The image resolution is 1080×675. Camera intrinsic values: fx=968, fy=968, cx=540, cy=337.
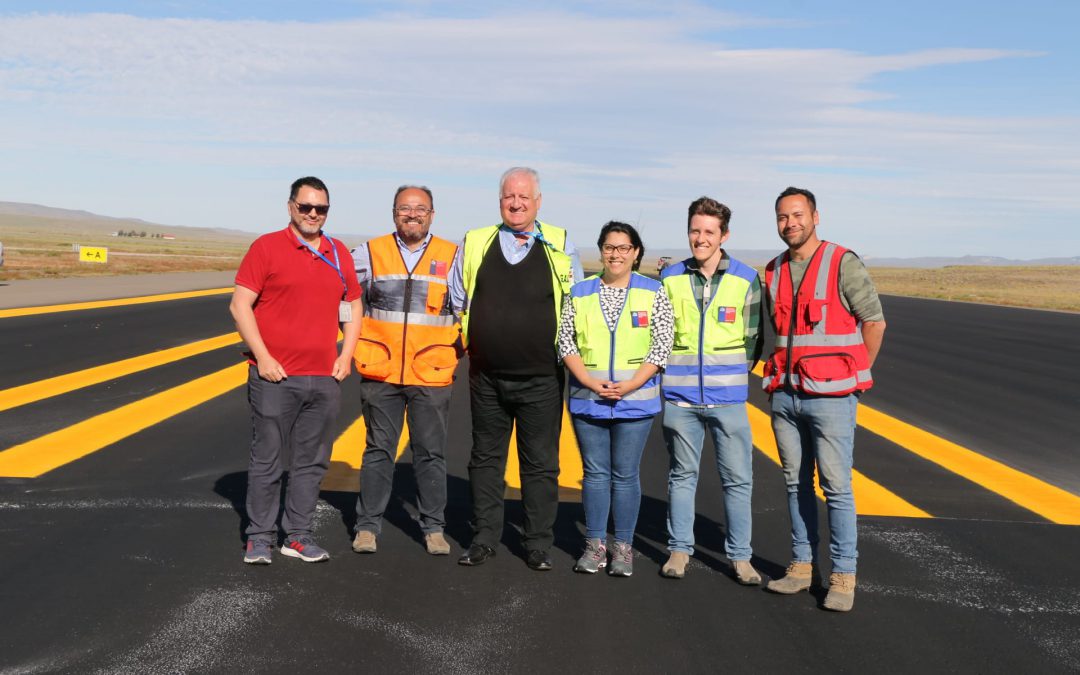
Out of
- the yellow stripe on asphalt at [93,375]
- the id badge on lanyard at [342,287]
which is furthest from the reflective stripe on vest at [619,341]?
the yellow stripe on asphalt at [93,375]

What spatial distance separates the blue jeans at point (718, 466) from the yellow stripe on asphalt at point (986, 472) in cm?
274

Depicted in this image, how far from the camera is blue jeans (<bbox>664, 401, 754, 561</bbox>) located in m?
5.02

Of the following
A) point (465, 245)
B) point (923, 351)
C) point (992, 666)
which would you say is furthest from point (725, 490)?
point (923, 351)

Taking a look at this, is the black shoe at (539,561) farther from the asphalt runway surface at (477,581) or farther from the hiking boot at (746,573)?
the hiking boot at (746,573)

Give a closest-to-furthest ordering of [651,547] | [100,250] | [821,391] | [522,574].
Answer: [821,391], [522,574], [651,547], [100,250]

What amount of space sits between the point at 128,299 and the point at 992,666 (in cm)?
2219

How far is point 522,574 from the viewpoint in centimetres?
506

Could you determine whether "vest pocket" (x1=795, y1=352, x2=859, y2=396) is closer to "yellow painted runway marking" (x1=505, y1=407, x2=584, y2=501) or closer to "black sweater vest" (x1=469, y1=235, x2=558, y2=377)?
"black sweater vest" (x1=469, y1=235, x2=558, y2=377)

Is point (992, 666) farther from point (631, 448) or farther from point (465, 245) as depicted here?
point (465, 245)

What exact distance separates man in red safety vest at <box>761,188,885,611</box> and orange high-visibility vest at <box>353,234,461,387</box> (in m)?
1.83

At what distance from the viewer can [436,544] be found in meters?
5.37

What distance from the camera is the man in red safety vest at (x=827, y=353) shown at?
15.4ft

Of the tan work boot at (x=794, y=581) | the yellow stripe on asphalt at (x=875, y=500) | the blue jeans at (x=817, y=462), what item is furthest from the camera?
the yellow stripe on asphalt at (x=875, y=500)

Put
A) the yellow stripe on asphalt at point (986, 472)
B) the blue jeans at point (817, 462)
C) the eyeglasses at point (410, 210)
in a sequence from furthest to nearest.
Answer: the yellow stripe on asphalt at point (986, 472) < the eyeglasses at point (410, 210) < the blue jeans at point (817, 462)
